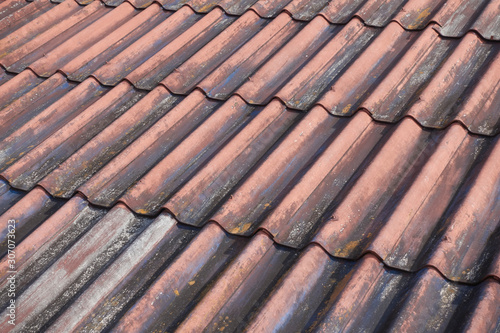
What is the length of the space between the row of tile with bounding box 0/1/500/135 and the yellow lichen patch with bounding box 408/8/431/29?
0.07 meters

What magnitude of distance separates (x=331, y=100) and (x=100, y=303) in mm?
1484

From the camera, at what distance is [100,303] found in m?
1.89

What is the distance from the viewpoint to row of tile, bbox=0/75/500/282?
1898mm

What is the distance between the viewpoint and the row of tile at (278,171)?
1898mm

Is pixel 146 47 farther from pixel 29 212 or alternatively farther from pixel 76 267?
pixel 76 267

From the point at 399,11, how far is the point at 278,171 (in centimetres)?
148

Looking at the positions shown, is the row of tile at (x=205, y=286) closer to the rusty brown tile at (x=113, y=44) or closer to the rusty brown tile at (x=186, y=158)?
the rusty brown tile at (x=186, y=158)

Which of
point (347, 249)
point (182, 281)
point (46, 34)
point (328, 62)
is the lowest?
point (182, 281)

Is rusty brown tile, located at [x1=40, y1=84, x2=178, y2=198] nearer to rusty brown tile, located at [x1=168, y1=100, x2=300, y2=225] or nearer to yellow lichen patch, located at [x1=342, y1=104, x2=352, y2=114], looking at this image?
rusty brown tile, located at [x1=168, y1=100, x2=300, y2=225]

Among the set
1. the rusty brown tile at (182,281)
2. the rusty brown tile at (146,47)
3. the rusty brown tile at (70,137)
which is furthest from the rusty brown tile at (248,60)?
the rusty brown tile at (182,281)

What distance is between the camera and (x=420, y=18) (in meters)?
2.95

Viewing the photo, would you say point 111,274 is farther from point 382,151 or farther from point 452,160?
point 452,160

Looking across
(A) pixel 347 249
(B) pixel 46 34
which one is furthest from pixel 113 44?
(A) pixel 347 249

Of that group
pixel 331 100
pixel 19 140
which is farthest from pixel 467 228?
pixel 19 140
